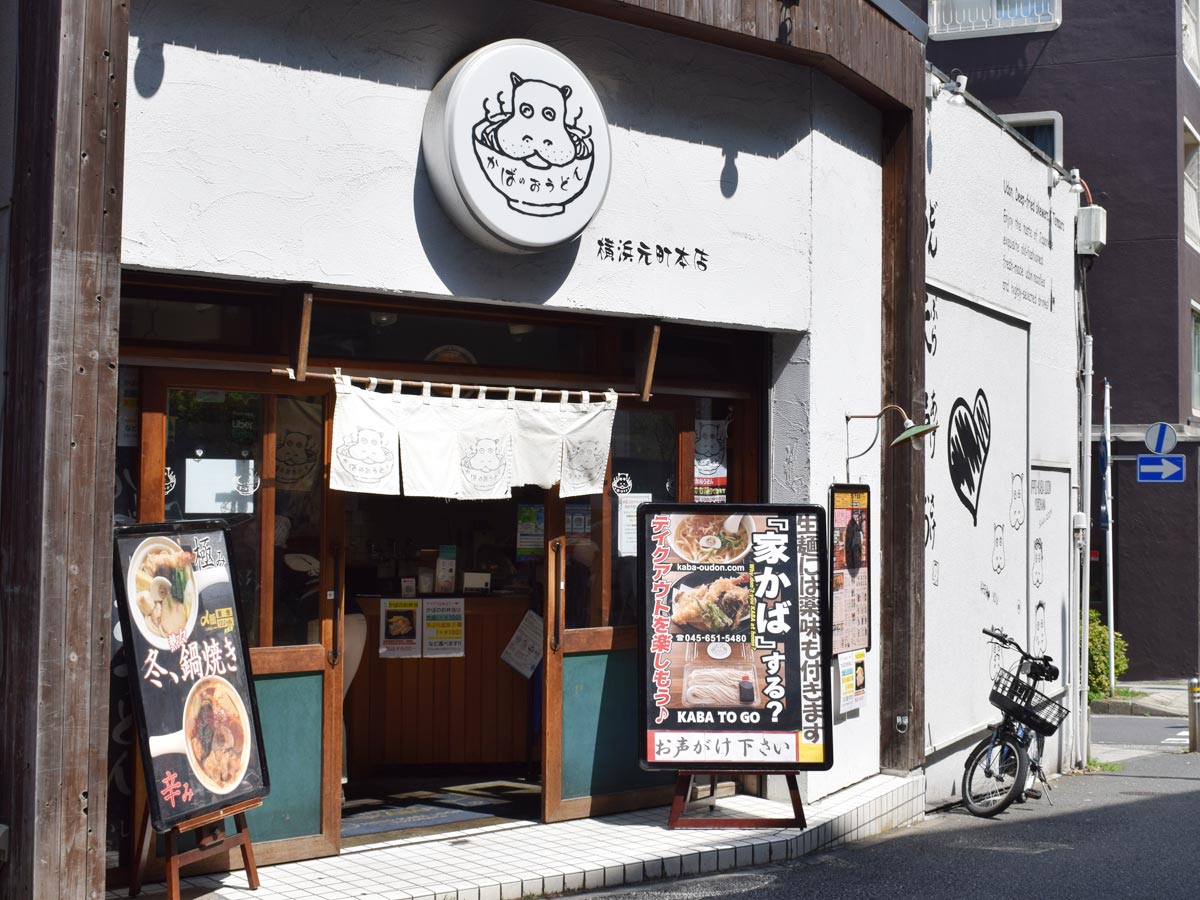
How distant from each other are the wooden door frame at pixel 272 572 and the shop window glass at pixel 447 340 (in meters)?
0.32

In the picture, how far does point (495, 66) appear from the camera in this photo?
719 centimetres

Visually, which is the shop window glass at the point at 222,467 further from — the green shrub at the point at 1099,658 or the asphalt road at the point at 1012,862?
the green shrub at the point at 1099,658

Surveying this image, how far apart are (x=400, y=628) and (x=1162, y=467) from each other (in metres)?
11.4

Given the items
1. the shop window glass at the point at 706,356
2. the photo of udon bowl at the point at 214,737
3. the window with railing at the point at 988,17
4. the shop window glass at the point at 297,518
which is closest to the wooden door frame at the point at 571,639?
the shop window glass at the point at 706,356

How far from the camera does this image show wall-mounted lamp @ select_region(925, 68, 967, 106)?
1018 cm

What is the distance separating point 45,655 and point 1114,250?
63.7 ft

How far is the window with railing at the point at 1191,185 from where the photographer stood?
2219 centimetres

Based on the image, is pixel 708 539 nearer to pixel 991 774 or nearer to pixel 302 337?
pixel 302 337

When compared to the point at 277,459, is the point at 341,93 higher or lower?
higher

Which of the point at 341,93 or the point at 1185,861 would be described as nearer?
the point at 341,93

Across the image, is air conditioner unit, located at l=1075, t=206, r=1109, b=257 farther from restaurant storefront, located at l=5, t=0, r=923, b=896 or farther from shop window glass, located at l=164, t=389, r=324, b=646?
shop window glass, located at l=164, t=389, r=324, b=646

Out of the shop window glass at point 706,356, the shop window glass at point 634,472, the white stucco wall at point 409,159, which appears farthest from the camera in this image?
the shop window glass at point 706,356

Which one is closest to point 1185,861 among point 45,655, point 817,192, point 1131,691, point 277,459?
point 817,192

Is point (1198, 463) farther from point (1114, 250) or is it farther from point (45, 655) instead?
point (45, 655)
